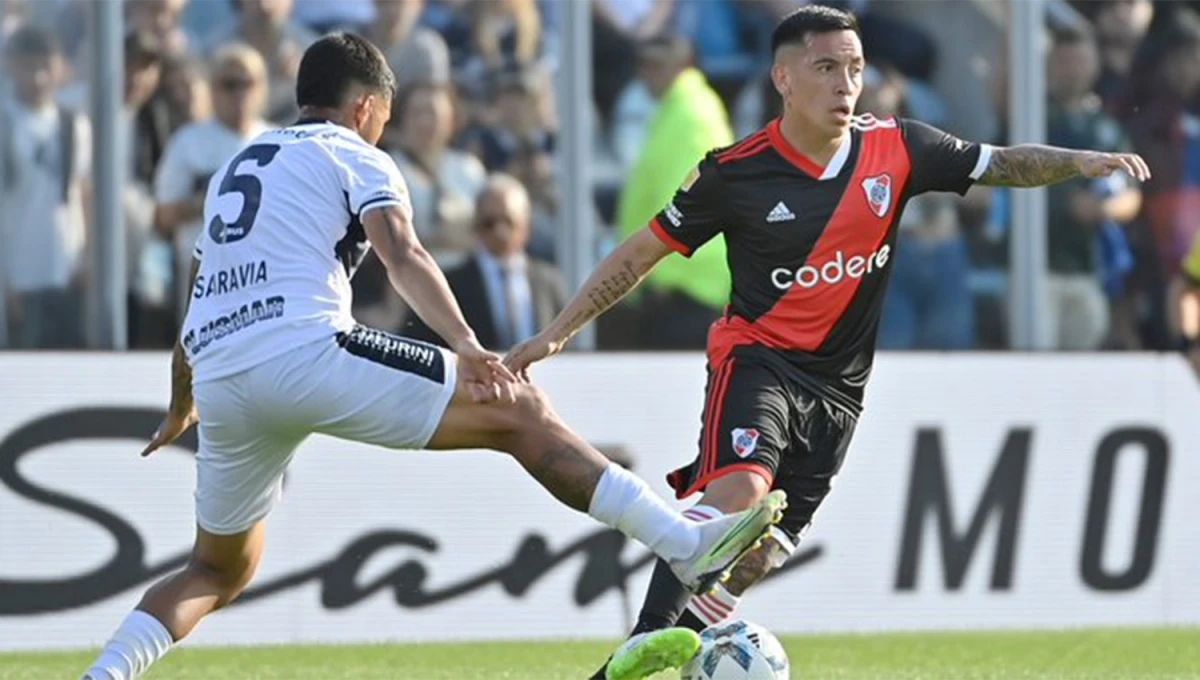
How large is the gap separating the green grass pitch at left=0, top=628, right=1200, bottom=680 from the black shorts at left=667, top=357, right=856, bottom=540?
1.23m

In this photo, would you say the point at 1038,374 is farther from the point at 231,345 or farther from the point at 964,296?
the point at 231,345

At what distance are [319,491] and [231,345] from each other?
16.5 feet

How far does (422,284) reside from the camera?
7074mm

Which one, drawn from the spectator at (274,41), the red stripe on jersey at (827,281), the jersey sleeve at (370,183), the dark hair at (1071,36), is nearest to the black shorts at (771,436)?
the red stripe on jersey at (827,281)

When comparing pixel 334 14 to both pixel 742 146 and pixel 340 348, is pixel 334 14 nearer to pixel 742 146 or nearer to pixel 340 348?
pixel 742 146

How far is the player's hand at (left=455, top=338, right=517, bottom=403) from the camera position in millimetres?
7137

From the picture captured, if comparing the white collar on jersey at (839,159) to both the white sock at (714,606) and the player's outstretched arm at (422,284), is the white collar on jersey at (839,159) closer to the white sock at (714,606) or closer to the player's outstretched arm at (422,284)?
the white sock at (714,606)

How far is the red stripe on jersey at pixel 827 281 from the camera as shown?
853 centimetres

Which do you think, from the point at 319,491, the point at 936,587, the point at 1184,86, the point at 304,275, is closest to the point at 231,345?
the point at 304,275

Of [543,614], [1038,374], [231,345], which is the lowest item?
[543,614]

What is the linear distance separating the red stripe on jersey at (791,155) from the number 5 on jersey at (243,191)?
6.54ft

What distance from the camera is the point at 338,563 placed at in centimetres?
1216

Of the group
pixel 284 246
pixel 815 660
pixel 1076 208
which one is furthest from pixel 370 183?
pixel 1076 208

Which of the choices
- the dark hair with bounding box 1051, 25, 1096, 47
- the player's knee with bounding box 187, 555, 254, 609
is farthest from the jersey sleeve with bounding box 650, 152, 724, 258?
the dark hair with bounding box 1051, 25, 1096, 47
